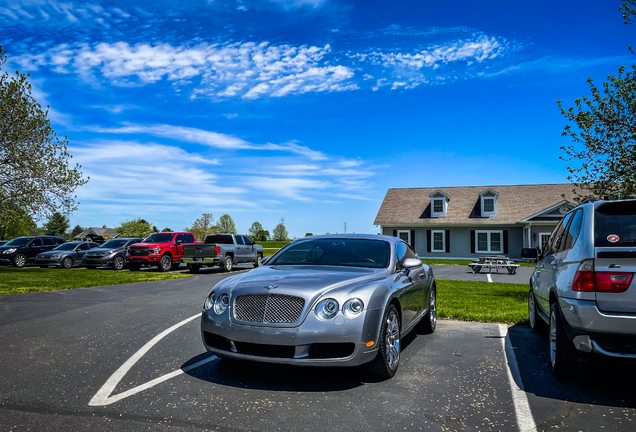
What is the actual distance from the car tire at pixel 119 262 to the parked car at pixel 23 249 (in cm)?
634

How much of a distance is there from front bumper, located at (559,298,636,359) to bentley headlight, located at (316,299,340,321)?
2.16 m

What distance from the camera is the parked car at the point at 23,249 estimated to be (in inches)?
1056

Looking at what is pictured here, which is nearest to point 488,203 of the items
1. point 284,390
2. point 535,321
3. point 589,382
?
point 535,321

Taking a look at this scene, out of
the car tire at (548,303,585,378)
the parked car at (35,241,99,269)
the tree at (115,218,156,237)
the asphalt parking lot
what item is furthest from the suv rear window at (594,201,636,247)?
the tree at (115,218,156,237)

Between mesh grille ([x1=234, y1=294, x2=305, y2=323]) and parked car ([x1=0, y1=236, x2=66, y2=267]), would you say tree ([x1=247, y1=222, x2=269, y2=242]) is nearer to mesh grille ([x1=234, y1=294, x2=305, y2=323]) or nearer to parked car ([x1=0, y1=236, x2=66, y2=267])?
parked car ([x1=0, y1=236, x2=66, y2=267])

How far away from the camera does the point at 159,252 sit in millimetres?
23125

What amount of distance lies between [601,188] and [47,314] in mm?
12916

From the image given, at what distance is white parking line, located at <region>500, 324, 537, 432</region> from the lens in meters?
3.70

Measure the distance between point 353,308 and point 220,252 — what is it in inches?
713

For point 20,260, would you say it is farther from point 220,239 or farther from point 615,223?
point 615,223

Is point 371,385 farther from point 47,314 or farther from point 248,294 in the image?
point 47,314

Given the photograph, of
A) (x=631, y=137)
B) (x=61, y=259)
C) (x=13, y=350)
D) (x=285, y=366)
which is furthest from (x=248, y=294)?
(x=61, y=259)

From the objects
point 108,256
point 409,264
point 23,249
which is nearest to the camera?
point 409,264

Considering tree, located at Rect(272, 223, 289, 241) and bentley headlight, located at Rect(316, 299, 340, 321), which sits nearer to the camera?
bentley headlight, located at Rect(316, 299, 340, 321)
